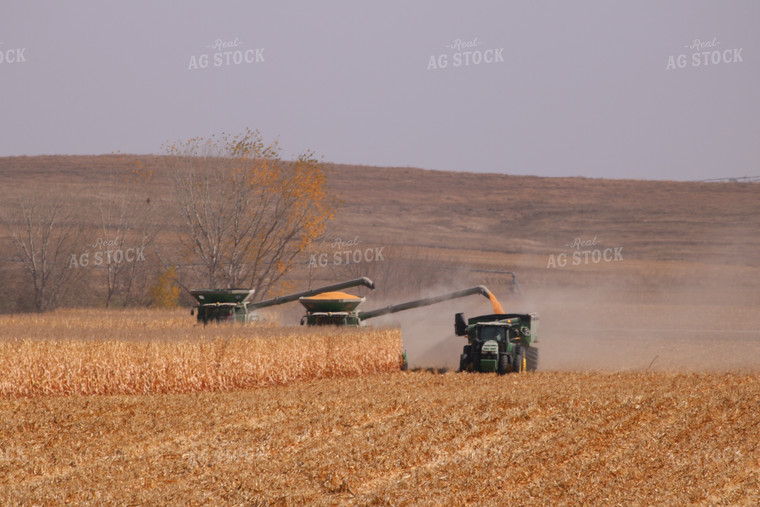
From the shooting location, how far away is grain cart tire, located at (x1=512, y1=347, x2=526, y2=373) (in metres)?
20.2

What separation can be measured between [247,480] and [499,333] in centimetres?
1087

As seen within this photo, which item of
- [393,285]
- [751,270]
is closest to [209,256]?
[393,285]

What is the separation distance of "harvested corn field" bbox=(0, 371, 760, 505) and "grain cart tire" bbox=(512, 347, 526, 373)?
2.19 m

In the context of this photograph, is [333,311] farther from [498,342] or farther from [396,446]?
[396,446]

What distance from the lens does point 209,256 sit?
124 ft

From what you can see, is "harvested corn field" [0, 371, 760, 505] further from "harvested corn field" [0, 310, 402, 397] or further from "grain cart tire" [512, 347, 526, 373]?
"grain cart tire" [512, 347, 526, 373]

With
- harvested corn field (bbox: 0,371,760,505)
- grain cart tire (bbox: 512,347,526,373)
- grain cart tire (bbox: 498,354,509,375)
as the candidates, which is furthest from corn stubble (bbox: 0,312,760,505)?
grain cart tire (bbox: 512,347,526,373)

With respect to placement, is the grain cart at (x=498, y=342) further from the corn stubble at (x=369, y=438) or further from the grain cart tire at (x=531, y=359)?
the corn stubble at (x=369, y=438)

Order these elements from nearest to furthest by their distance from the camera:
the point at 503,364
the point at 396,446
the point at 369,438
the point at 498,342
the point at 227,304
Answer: the point at 396,446, the point at 369,438, the point at 503,364, the point at 498,342, the point at 227,304

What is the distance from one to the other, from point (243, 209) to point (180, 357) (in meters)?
20.5

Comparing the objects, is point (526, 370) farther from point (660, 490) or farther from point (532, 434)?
A: point (660, 490)

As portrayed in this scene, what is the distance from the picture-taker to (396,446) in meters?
12.0

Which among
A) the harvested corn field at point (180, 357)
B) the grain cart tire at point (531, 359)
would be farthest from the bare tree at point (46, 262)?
the grain cart tire at point (531, 359)

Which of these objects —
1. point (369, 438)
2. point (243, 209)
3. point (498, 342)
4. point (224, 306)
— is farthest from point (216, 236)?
point (369, 438)
